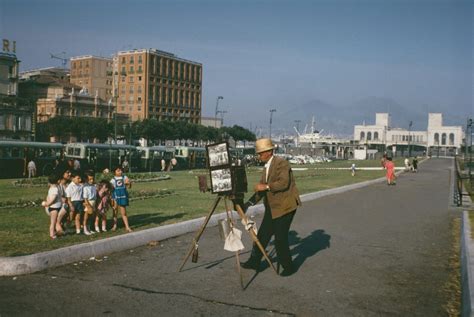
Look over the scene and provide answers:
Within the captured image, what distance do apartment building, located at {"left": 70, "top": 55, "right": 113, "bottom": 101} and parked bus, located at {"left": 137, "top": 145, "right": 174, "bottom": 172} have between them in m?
78.0

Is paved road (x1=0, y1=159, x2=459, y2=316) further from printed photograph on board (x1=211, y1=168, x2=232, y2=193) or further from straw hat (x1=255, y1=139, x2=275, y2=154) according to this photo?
straw hat (x1=255, y1=139, x2=275, y2=154)

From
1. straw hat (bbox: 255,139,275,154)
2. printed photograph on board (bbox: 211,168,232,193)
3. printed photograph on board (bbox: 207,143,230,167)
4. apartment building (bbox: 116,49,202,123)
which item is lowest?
printed photograph on board (bbox: 211,168,232,193)

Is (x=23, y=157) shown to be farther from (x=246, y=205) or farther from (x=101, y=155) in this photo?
(x=246, y=205)

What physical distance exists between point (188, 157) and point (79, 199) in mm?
48446

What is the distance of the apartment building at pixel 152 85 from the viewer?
125 metres

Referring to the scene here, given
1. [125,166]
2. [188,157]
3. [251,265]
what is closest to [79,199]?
[251,265]

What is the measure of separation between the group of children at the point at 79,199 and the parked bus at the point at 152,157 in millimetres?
35912

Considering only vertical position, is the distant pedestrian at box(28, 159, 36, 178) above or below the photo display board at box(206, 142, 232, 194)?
below

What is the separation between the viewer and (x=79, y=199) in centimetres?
935

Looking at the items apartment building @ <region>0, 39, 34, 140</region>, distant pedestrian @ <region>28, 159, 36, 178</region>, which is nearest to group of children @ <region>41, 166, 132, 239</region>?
distant pedestrian @ <region>28, 159, 36, 178</region>

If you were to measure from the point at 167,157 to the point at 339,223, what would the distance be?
41206 millimetres

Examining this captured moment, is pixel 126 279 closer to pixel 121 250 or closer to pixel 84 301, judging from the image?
pixel 84 301

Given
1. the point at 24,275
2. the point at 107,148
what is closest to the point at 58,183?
the point at 24,275

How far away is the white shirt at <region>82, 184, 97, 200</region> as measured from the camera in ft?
31.1
